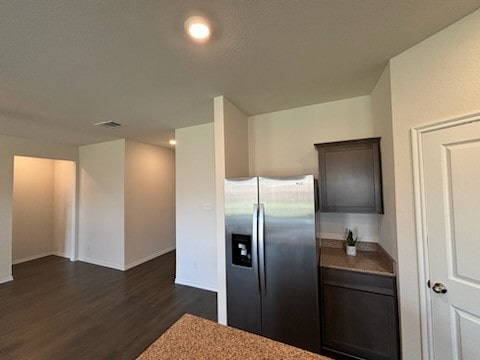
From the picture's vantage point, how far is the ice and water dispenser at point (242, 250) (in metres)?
2.23

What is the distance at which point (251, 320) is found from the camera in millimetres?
2188

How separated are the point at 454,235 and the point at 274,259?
1.36 m

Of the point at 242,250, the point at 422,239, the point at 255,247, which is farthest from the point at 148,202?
the point at 422,239

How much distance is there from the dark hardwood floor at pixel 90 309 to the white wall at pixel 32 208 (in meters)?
0.75

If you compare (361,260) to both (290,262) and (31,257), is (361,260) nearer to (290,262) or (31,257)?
(290,262)

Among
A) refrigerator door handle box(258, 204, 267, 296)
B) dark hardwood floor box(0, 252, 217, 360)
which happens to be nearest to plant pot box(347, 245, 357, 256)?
refrigerator door handle box(258, 204, 267, 296)

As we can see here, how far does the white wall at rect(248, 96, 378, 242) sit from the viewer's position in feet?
8.67

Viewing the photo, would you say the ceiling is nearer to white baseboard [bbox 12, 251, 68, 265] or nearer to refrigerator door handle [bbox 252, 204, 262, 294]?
refrigerator door handle [bbox 252, 204, 262, 294]

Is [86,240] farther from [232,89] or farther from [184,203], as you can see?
[232,89]

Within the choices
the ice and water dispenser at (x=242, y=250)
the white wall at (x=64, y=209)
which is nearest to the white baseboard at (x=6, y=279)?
the white wall at (x=64, y=209)

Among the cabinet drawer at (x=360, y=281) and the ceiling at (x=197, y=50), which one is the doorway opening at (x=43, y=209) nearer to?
the ceiling at (x=197, y=50)

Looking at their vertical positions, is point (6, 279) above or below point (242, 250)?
below

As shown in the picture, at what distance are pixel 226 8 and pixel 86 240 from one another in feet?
18.3

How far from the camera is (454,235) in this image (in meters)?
1.49
